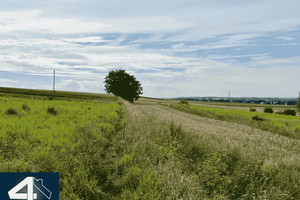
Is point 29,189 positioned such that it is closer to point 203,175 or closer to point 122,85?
point 203,175

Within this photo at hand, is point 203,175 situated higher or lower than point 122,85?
lower

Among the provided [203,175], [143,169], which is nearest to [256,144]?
[203,175]

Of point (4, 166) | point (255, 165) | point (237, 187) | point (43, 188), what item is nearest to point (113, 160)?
point (43, 188)

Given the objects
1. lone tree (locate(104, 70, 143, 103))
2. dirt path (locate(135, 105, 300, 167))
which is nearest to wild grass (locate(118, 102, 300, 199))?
dirt path (locate(135, 105, 300, 167))

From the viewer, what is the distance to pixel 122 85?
236 ft

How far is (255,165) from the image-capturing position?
5.25 metres

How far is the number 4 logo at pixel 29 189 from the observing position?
364 cm

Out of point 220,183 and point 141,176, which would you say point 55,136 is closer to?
point 141,176

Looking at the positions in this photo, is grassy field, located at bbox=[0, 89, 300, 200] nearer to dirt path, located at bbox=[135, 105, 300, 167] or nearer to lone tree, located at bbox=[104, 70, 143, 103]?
Result: dirt path, located at bbox=[135, 105, 300, 167]

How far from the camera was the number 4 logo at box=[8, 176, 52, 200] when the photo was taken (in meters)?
3.64

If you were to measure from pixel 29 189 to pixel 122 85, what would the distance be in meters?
69.0

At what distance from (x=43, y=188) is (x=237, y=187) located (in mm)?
4387

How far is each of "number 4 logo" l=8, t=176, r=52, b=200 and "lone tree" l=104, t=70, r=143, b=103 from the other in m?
68.5

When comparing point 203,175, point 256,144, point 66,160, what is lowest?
point 256,144
